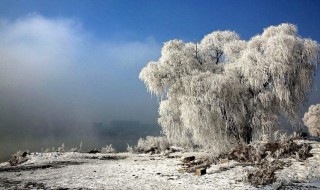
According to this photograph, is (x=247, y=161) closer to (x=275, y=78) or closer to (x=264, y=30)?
(x=275, y=78)

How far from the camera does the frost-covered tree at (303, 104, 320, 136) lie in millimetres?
45550

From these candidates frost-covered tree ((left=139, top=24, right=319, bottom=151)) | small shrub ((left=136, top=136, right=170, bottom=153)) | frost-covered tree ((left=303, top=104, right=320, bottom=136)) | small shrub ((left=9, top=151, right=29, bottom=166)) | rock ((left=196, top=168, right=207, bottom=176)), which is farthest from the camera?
frost-covered tree ((left=303, top=104, right=320, bottom=136))

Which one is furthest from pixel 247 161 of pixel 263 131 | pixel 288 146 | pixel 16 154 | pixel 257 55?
pixel 16 154

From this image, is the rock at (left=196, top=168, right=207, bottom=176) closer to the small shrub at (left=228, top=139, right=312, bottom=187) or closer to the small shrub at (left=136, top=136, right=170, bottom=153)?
the small shrub at (left=228, top=139, right=312, bottom=187)

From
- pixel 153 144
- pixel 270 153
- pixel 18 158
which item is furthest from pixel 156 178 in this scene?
pixel 153 144

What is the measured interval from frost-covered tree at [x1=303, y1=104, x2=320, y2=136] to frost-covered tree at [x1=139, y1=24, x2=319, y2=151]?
2535 cm

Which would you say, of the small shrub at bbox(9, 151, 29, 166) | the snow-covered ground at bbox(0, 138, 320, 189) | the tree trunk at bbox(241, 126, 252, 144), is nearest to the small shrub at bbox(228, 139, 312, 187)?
the snow-covered ground at bbox(0, 138, 320, 189)

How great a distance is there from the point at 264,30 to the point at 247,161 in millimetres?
11014

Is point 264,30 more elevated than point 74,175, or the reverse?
point 264,30

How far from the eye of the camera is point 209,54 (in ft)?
85.4

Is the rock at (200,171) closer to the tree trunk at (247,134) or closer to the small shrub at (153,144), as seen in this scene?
the tree trunk at (247,134)

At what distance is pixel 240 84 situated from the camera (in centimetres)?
2203

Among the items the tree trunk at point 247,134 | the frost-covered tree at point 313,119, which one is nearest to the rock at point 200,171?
the tree trunk at point 247,134

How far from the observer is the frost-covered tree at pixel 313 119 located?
45550 millimetres
